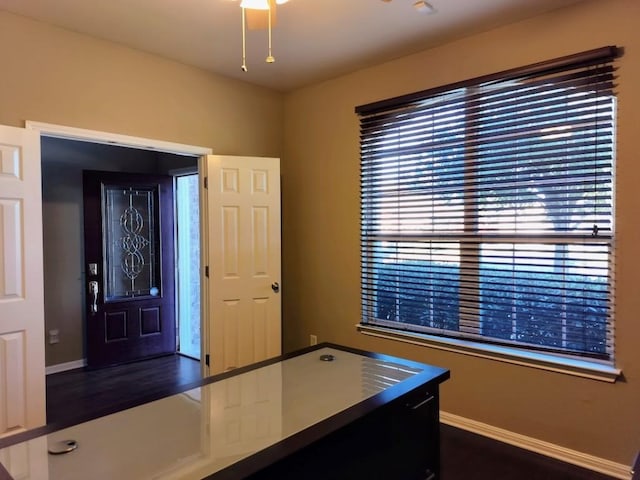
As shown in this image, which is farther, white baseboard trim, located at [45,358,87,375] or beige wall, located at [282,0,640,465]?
white baseboard trim, located at [45,358,87,375]

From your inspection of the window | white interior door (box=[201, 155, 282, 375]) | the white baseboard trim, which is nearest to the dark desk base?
the window

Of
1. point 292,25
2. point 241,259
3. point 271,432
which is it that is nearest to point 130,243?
point 241,259

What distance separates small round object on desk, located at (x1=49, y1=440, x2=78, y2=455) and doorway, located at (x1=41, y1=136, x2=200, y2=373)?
346 centimetres

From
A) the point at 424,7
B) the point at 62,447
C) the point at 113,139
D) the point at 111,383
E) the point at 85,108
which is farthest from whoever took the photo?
the point at 111,383

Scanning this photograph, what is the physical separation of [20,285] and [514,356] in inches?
120

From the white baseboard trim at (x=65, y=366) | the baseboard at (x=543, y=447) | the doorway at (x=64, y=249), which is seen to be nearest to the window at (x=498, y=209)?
the baseboard at (x=543, y=447)

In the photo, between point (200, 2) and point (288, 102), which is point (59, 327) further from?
point (200, 2)

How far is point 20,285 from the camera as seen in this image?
2633mm

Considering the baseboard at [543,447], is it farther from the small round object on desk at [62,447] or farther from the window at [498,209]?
the small round object on desk at [62,447]

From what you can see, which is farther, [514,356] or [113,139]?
[113,139]

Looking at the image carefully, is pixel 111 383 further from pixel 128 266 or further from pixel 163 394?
pixel 163 394

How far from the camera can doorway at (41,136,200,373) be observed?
171 inches

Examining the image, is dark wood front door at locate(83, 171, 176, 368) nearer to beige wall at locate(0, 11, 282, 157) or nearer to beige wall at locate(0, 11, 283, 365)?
beige wall at locate(0, 11, 283, 365)

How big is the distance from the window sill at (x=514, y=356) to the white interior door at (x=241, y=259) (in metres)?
0.99
